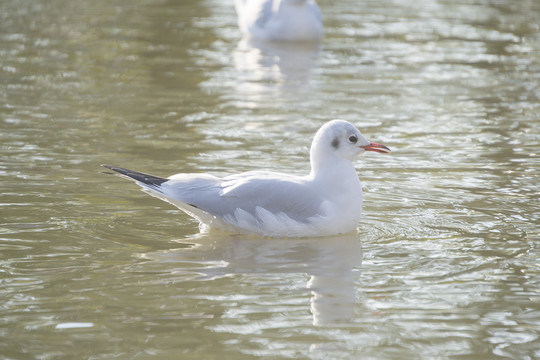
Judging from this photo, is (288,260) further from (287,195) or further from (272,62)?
(272,62)

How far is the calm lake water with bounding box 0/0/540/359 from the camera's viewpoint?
5672 mm

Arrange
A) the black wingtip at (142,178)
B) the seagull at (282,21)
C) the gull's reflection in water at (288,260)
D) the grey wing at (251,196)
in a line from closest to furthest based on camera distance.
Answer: the gull's reflection in water at (288,260)
the grey wing at (251,196)
the black wingtip at (142,178)
the seagull at (282,21)

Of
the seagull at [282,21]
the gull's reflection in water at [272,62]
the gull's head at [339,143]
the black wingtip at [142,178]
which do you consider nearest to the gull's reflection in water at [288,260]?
the black wingtip at [142,178]

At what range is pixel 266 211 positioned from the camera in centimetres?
736

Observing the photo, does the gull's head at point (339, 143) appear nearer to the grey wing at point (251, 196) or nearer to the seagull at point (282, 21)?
the grey wing at point (251, 196)

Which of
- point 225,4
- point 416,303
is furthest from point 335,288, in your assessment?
point 225,4

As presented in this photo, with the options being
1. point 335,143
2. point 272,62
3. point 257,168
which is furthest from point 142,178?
point 272,62

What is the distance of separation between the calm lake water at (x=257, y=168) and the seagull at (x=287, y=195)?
17 cm

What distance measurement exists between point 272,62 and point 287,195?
7.83 metres

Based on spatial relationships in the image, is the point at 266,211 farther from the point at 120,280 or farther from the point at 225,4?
the point at 225,4

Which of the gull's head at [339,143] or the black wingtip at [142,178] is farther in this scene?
the gull's head at [339,143]

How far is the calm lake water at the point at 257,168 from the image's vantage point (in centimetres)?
567

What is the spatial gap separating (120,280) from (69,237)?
40.1 inches

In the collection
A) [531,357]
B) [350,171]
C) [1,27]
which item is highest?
[1,27]
